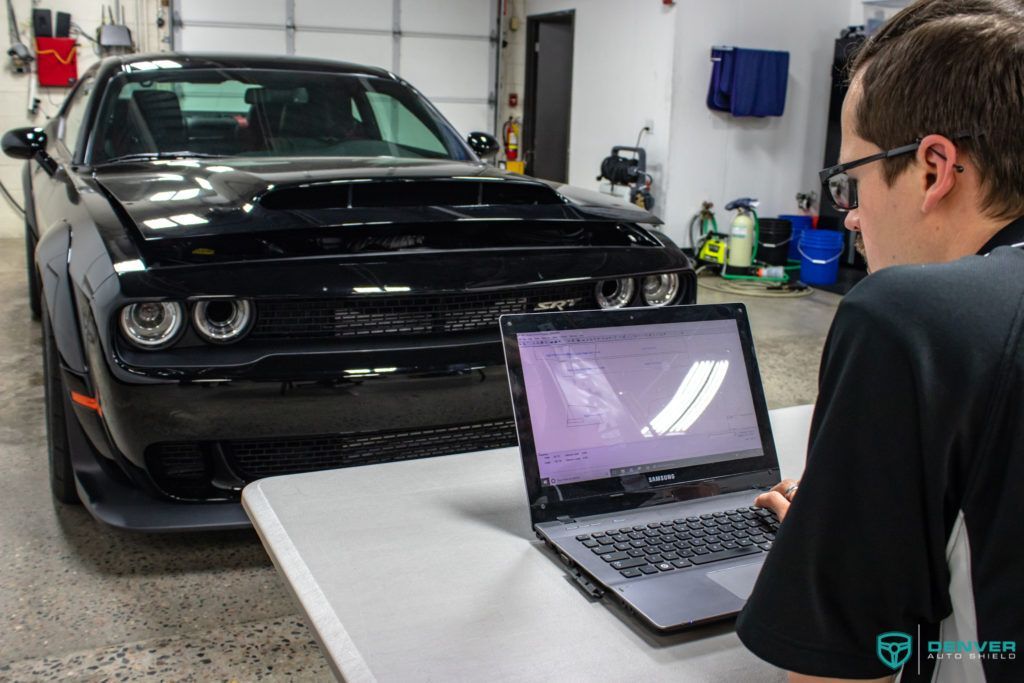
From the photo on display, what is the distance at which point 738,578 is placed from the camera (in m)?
0.96

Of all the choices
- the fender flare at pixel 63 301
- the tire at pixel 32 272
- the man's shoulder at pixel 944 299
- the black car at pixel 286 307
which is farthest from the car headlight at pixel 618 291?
the tire at pixel 32 272

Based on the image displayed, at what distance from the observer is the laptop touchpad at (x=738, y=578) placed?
0.94 meters

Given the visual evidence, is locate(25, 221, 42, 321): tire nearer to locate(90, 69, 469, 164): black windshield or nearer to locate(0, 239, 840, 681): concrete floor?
locate(90, 69, 469, 164): black windshield

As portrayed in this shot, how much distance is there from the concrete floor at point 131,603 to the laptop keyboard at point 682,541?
1.08 meters

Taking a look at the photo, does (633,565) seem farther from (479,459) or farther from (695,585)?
(479,459)

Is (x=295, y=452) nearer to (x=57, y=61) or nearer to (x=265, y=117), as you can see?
(x=265, y=117)

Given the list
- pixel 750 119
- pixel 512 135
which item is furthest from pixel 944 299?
pixel 512 135

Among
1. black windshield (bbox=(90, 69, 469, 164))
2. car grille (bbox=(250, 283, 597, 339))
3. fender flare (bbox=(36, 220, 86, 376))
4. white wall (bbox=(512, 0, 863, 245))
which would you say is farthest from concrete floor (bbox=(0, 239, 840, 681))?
white wall (bbox=(512, 0, 863, 245))

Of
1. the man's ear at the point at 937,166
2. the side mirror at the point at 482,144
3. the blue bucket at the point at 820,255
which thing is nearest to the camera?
the man's ear at the point at 937,166

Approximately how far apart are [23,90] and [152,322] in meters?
6.98

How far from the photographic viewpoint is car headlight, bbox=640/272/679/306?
255 centimetres

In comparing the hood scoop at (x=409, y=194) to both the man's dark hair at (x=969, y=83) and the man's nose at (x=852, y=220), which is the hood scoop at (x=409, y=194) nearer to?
the man's nose at (x=852, y=220)

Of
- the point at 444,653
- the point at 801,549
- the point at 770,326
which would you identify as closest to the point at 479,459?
the point at 444,653

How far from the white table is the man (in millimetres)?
174
